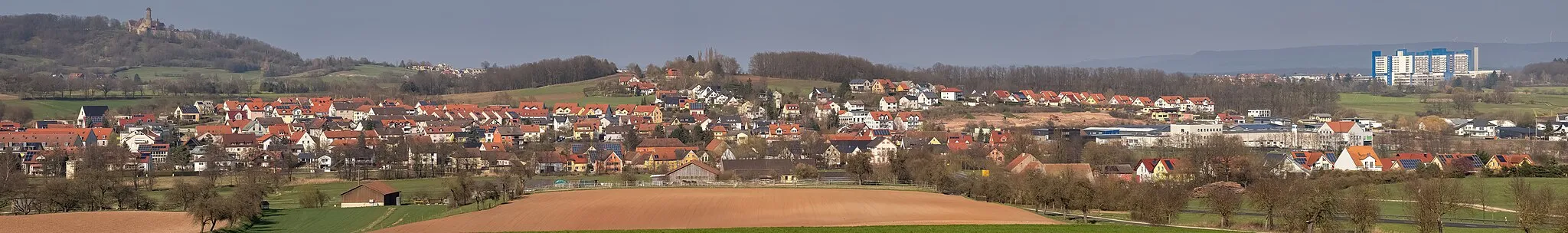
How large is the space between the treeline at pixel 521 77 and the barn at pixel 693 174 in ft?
218

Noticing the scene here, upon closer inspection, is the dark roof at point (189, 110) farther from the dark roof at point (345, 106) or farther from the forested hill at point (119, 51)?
the forested hill at point (119, 51)

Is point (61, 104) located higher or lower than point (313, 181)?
higher

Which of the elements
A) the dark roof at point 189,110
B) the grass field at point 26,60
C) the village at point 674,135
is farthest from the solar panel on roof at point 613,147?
the grass field at point 26,60

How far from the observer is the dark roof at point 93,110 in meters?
85.7

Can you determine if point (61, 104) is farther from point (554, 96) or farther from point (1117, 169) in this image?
point (1117, 169)

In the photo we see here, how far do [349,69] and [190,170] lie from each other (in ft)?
389

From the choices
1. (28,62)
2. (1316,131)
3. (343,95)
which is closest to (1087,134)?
(1316,131)

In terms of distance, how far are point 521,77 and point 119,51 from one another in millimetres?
86605

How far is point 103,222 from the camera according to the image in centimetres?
3594

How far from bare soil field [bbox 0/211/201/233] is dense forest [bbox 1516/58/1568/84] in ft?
470

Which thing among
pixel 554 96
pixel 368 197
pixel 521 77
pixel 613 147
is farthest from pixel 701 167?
pixel 521 77

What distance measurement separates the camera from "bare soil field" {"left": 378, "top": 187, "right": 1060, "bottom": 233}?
1324 inches

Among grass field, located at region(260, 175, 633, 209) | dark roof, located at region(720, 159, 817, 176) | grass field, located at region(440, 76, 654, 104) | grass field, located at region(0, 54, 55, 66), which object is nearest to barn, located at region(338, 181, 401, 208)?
grass field, located at region(260, 175, 633, 209)

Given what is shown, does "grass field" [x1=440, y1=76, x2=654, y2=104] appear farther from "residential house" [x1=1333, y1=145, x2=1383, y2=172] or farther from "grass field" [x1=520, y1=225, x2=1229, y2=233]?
"grass field" [x1=520, y1=225, x2=1229, y2=233]
